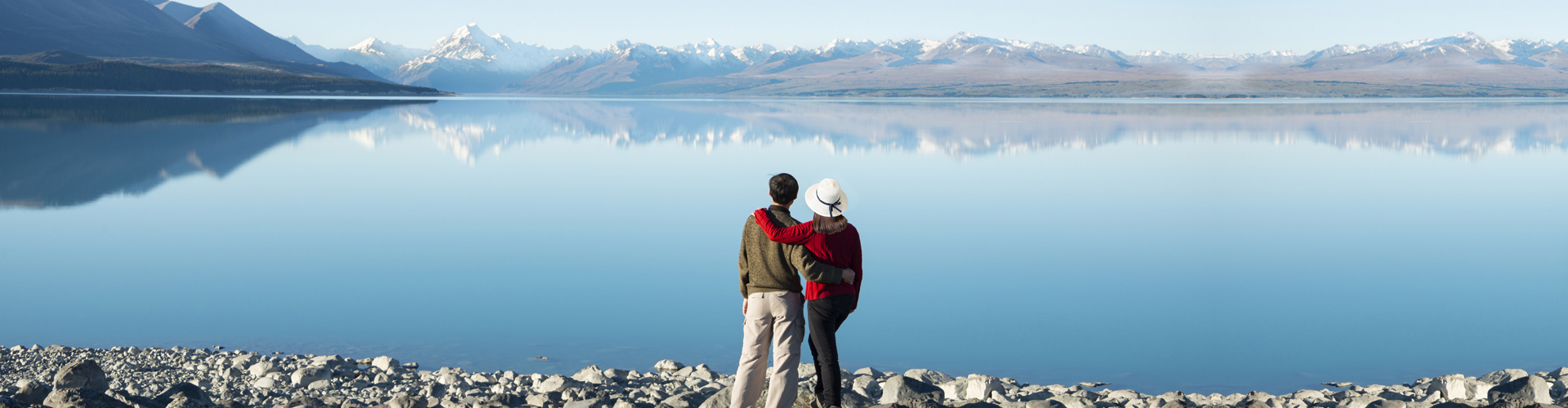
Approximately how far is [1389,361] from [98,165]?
22814 millimetres

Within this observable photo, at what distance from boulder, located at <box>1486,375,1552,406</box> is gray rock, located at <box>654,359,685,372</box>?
13.9 feet

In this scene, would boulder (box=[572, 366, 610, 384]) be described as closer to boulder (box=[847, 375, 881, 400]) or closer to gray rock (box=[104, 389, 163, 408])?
boulder (box=[847, 375, 881, 400])

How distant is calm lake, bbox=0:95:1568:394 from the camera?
22.4ft

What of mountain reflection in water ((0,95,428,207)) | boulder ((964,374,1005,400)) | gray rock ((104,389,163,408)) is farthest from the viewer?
Result: mountain reflection in water ((0,95,428,207))

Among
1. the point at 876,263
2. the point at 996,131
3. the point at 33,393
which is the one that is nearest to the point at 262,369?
the point at 33,393

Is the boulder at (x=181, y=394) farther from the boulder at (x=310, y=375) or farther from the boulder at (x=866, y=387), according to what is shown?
the boulder at (x=866, y=387)

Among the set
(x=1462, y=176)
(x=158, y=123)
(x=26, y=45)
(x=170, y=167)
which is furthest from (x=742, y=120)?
(x=26, y=45)

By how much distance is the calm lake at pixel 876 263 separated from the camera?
269 inches

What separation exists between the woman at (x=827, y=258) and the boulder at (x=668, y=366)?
1645mm

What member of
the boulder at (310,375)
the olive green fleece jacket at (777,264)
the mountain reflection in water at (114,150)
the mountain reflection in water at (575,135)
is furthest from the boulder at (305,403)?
the mountain reflection in water at (575,135)

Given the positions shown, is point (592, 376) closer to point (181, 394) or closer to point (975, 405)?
point (181, 394)

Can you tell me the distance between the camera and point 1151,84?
641 feet

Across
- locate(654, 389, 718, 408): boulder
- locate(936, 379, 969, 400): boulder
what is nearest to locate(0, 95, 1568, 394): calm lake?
→ locate(936, 379, 969, 400): boulder

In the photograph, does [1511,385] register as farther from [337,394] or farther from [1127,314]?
[337,394]
